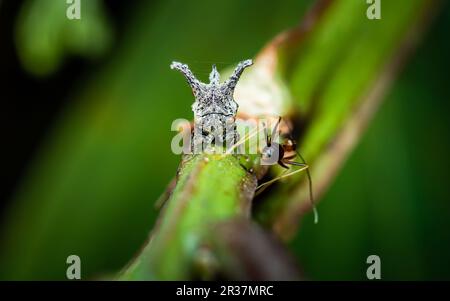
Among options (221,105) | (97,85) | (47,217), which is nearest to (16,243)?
(47,217)

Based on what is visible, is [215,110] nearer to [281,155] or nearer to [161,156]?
[281,155]

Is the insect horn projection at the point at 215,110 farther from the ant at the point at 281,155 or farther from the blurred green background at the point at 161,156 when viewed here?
the blurred green background at the point at 161,156

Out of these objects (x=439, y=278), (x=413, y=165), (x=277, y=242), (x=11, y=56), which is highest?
(x=11, y=56)

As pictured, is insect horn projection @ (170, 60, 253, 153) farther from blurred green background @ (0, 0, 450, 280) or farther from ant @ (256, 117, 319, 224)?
blurred green background @ (0, 0, 450, 280)

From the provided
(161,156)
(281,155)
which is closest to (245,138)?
(281,155)

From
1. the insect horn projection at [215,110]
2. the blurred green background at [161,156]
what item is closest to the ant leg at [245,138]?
the insect horn projection at [215,110]

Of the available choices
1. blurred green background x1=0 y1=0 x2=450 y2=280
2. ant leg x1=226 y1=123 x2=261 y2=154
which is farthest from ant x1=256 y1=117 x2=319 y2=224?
blurred green background x1=0 y1=0 x2=450 y2=280

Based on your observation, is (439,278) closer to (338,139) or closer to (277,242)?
(338,139)
